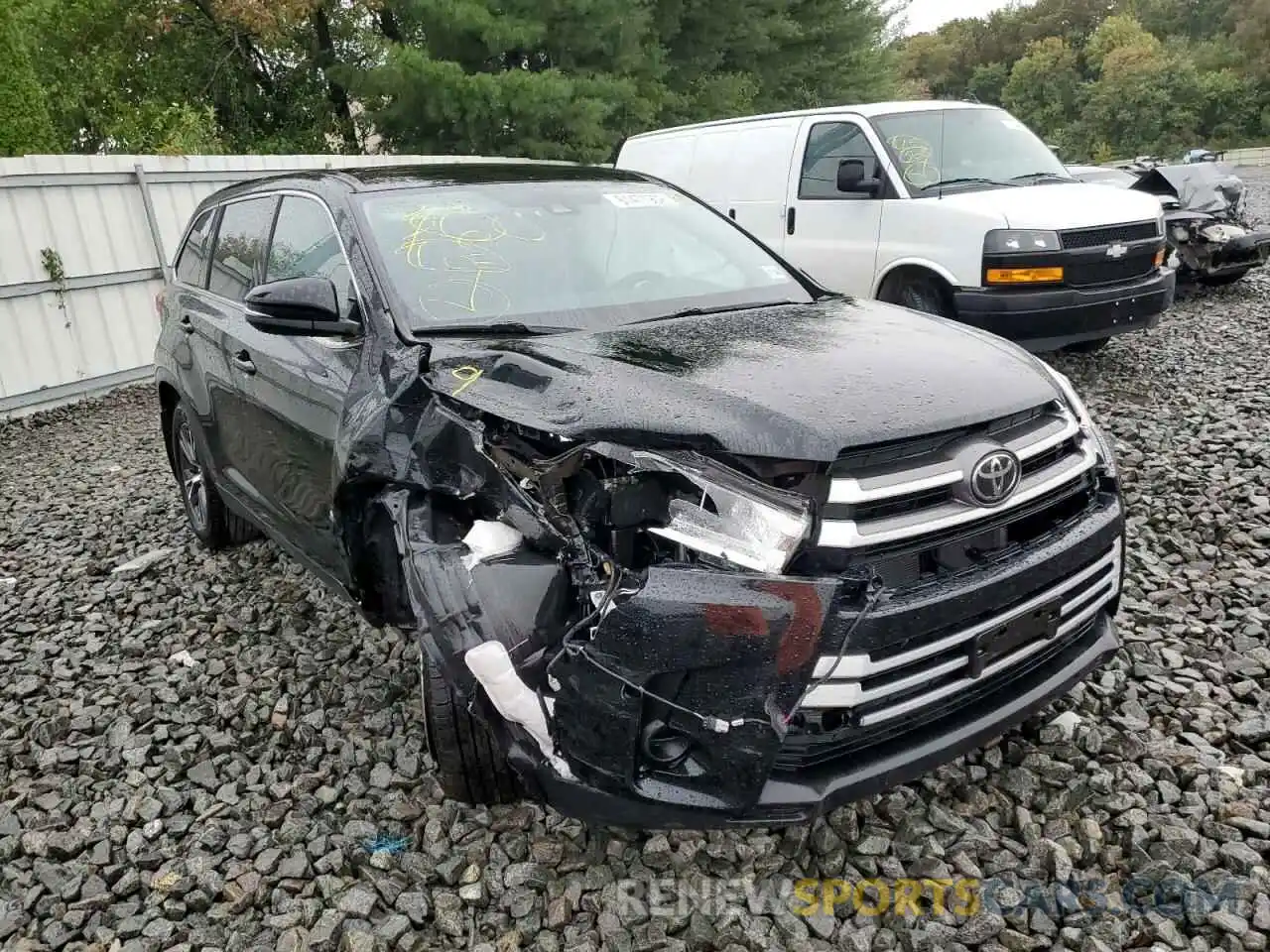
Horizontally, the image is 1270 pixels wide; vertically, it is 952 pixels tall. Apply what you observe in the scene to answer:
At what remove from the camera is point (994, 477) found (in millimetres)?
2072

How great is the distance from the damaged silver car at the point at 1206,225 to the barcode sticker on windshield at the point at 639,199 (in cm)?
591

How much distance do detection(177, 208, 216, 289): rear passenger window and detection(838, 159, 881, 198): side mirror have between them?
4.01 meters

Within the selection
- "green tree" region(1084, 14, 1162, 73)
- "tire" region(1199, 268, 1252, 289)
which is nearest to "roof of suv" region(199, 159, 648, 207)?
"tire" region(1199, 268, 1252, 289)

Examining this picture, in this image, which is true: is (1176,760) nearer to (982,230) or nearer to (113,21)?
(982,230)

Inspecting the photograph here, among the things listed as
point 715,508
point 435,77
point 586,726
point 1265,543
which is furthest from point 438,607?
point 435,77

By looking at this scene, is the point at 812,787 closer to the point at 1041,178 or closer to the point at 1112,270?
the point at 1112,270

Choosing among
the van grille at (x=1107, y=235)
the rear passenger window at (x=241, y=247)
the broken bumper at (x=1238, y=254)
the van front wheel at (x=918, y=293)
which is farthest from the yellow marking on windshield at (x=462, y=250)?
the broken bumper at (x=1238, y=254)

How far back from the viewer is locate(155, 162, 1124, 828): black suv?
191 centimetres

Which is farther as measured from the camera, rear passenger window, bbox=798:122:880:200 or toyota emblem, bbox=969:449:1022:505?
rear passenger window, bbox=798:122:880:200

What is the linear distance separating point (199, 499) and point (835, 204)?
15.1 feet

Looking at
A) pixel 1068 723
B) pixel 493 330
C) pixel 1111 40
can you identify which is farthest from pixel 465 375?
pixel 1111 40

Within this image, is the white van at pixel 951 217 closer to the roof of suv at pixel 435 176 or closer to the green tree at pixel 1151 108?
the roof of suv at pixel 435 176

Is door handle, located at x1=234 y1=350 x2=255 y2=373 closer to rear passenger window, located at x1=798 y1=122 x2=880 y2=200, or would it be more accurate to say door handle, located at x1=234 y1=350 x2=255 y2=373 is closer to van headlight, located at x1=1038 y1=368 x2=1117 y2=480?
van headlight, located at x1=1038 y1=368 x2=1117 y2=480

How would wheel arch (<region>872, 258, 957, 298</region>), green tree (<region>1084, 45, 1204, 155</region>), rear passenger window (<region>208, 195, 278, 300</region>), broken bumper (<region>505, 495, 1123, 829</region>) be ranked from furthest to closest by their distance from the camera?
1. green tree (<region>1084, 45, 1204, 155</region>)
2. wheel arch (<region>872, 258, 957, 298</region>)
3. rear passenger window (<region>208, 195, 278, 300</region>)
4. broken bumper (<region>505, 495, 1123, 829</region>)
